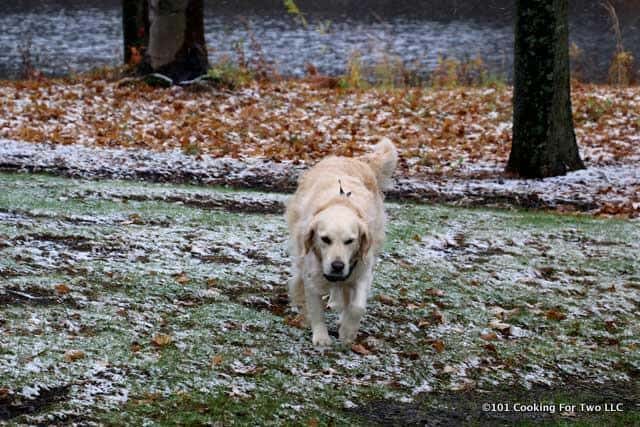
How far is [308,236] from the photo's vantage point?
5590 mm


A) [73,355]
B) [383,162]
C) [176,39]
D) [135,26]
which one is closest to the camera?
[73,355]

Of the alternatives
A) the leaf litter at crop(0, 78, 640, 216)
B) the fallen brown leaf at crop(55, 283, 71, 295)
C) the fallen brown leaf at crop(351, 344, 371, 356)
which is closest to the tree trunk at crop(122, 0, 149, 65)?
the leaf litter at crop(0, 78, 640, 216)

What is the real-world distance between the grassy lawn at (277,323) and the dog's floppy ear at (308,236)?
67cm

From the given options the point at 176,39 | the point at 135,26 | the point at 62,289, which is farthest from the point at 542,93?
the point at 135,26

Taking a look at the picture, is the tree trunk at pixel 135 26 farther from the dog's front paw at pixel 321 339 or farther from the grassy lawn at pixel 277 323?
the dog's front paw at pixel 321 339

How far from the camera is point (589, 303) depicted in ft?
23.3

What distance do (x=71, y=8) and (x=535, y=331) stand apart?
33.5 m

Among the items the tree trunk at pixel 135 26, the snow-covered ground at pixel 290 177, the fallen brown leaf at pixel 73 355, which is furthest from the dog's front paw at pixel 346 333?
the tree trunk at pixel 135 26

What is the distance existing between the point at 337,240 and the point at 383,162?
7.38 ft

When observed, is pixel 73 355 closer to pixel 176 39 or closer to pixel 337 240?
pixel 337 240

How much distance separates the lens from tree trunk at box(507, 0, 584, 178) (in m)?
11.4

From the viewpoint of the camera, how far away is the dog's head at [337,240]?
5.34 meters

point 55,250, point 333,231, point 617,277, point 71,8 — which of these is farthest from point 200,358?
point 71,8

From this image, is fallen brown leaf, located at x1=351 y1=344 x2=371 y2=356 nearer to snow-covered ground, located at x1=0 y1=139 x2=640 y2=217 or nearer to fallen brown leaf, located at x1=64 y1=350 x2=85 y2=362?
fallen brown leaf, located at x1=64 y1=350 x2=85 y2=362
